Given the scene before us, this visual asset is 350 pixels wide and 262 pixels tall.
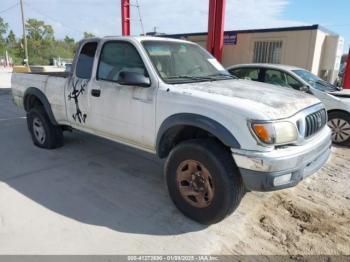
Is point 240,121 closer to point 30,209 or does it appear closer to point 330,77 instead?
point 30,209

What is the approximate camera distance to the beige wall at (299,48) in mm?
12898

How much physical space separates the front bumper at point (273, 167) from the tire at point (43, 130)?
3655 millimetres

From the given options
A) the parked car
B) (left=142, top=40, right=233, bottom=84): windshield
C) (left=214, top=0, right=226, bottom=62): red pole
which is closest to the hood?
(left=142, top=40, right=233, bottom=84): windshield

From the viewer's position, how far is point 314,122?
3.29 m

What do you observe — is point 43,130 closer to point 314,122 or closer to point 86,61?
point 86,61

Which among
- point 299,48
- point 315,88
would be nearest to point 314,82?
point 315,88

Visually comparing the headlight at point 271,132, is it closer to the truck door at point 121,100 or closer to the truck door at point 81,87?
the truck door at point 121,100

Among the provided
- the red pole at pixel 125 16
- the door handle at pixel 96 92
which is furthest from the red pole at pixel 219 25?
the door handle at pixel 96 92

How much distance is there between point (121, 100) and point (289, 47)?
11.4 m

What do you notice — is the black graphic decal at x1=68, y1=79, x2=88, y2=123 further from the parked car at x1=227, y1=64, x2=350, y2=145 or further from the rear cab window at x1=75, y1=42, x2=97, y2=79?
the parked car at x1=227, y1=64, x2=350, y2=145

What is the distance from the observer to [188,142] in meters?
3.21

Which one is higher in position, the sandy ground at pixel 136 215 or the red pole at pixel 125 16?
the red pole at pixel 125 16

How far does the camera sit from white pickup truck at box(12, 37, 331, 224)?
281cm

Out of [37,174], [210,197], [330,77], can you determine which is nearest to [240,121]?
[210,197]
